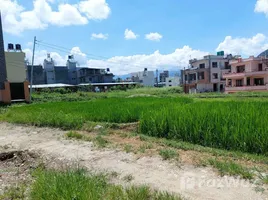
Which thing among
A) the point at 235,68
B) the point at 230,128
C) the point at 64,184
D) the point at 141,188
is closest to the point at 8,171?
the point at 64,184

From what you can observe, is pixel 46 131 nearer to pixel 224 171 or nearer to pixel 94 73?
pixel 224 171

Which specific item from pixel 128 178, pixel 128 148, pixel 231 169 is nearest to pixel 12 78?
pixel 128 148

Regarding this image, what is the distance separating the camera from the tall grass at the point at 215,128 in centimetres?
528

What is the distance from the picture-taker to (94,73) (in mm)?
57281

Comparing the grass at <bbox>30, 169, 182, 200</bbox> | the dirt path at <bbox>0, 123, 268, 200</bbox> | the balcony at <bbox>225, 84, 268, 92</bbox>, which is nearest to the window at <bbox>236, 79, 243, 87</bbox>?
the balcony at <bbox>225, 84, 268, 92</bbox>

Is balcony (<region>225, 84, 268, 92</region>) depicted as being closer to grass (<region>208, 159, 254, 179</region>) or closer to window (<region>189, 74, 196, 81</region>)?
window (<region>189, 74, 196, 81</region>)

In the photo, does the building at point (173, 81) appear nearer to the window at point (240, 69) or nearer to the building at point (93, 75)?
the building at point (93, 75)

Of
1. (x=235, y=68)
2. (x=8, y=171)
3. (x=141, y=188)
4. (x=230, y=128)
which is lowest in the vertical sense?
(x=8, y=171)

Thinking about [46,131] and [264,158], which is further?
[46,131]

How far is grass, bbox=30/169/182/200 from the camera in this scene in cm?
319

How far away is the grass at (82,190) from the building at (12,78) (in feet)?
74.5

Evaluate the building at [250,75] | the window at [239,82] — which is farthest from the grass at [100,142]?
the window at [239,82]

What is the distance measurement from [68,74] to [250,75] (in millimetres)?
40038

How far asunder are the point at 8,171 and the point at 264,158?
223 inches
